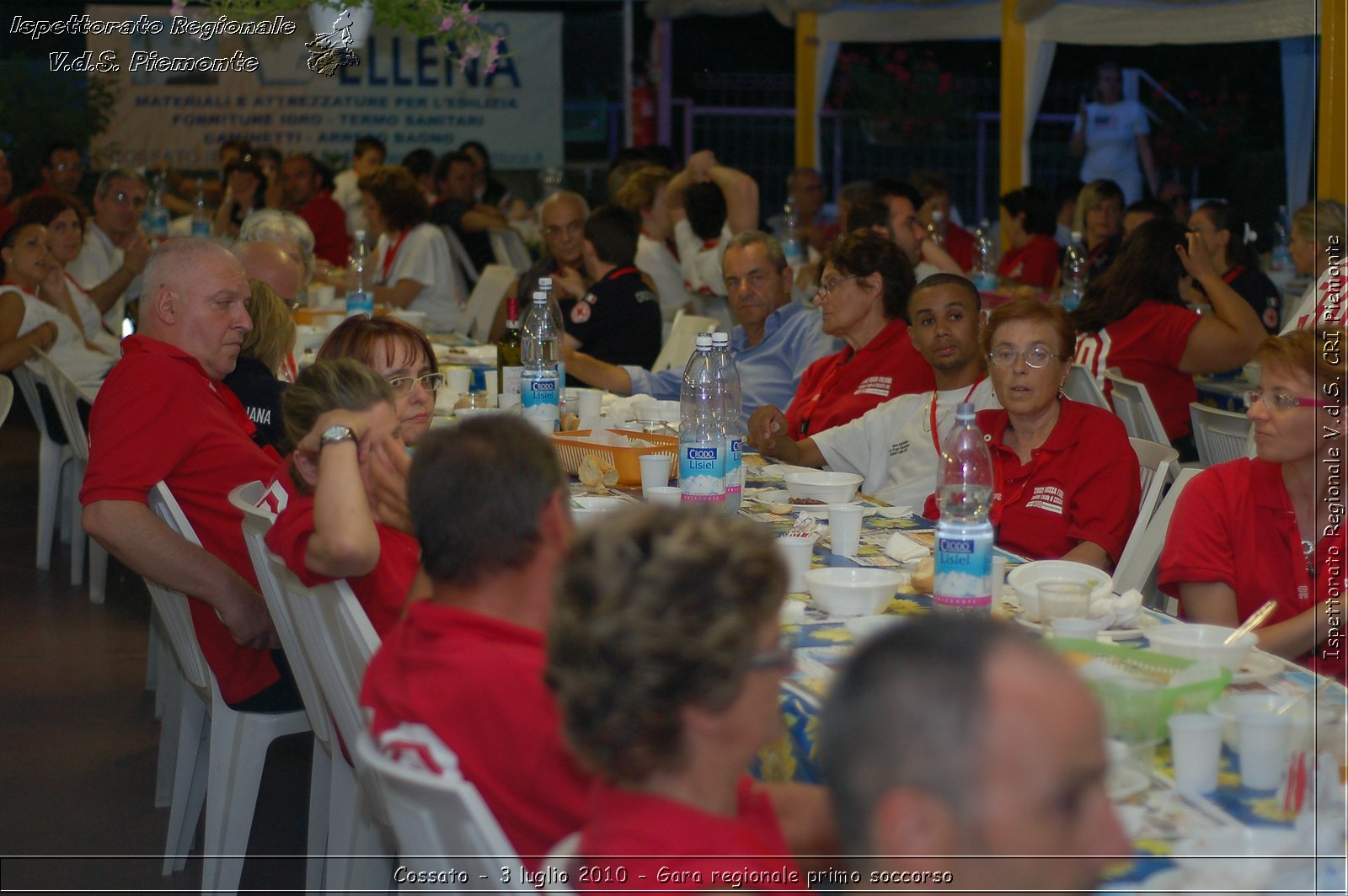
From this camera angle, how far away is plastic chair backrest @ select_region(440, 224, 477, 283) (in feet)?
29.9

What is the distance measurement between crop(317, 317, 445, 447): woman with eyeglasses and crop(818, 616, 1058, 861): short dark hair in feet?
6.61

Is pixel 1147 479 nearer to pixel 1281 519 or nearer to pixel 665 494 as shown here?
pixel 1281 519

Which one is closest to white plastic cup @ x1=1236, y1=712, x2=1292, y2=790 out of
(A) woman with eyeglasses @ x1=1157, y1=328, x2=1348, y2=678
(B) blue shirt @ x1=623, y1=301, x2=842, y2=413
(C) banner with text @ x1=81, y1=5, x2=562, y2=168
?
(A) woman with eyeglasses @ x1=1157, y1=328, x2=1348, y2=678

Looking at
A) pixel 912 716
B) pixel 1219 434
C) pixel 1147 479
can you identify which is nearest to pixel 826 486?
pixel 1147 479

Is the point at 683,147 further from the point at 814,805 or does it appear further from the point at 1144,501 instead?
the point at 814,805

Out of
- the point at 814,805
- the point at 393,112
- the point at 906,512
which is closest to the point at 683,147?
the point at 393,112

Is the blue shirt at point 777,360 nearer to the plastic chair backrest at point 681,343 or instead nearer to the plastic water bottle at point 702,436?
the plastic chair backrest at point 681,343

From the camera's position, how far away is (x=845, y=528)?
2.72m

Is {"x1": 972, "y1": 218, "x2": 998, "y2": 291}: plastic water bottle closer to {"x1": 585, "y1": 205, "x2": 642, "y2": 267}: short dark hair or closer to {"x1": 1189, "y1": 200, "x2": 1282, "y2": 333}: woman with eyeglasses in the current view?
{"x1": 1189, "y1": 200, "x2": 1282, "y2": 333}: woman with eyeglasses

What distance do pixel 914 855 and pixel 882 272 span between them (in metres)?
3.31

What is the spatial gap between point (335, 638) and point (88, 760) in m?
1.99

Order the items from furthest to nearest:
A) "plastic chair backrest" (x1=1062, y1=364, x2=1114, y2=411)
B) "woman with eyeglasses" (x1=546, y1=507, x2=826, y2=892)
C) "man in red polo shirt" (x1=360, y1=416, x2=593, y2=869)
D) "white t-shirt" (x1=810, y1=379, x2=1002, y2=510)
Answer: "plastic chair backrest" (x1=1062, y1=364, x2=1114, y2=411)
"white t-shirt" (x1=810, y1=379, x2=1002, y2=510)
"man in red polo shirt" (x1=360, y1=416, x2=593, y2=869)
"woman with eyeglasses" (x1=546, y1=507, x2=826, y2=892)

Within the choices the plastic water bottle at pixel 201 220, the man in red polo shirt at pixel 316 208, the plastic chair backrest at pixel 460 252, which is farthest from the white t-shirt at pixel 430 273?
the man in red polo shirt at pixel 316 208

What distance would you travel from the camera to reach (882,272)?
432cm
